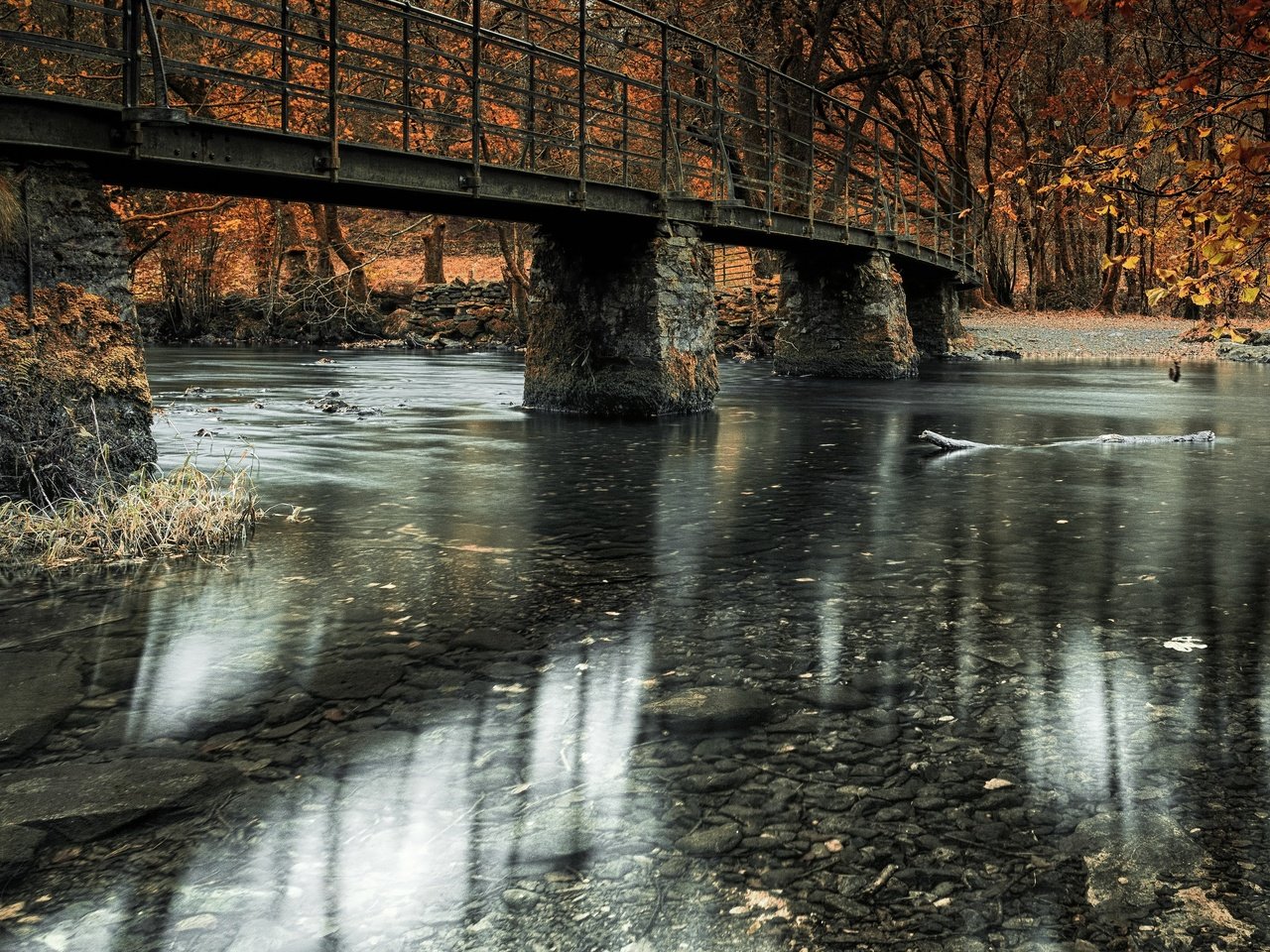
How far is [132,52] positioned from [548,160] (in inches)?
843

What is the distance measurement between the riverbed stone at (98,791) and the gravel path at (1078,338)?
30.4m

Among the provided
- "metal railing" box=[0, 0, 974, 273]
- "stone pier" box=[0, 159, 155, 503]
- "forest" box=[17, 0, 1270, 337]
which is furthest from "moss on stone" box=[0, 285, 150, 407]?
"forest" box=[17, 0, 1270, 337]

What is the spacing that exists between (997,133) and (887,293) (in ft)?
73.1

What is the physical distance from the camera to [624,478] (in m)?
10.7

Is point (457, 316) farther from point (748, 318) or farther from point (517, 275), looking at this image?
point (748, 318)

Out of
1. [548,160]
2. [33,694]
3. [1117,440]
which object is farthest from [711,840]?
[548,160]

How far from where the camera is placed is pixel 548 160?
95.2ft

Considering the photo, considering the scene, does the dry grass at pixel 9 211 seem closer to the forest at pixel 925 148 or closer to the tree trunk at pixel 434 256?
the forest at pixel 925 148

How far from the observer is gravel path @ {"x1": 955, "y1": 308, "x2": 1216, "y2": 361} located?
34.5 meters

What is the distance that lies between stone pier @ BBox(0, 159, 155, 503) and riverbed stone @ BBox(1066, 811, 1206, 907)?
6.42m

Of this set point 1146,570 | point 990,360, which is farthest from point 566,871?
point 990,360

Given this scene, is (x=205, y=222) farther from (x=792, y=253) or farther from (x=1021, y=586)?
(x=1021, y=586)

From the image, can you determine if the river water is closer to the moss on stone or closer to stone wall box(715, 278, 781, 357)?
the moss on stone

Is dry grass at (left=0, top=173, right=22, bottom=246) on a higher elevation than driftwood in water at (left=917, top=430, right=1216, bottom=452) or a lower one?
higher
